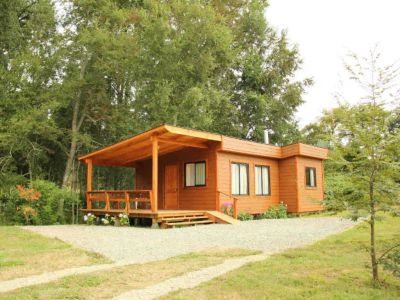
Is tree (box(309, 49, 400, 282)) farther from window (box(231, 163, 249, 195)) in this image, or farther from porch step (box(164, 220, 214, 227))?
window (box(231, 163, 249, 195))

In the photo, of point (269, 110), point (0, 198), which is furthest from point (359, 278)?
point (269, 110)

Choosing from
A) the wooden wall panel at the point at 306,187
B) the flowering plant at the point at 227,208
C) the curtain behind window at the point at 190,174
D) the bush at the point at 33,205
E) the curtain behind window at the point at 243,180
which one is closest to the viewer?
the flowering plant at the point at 227,208

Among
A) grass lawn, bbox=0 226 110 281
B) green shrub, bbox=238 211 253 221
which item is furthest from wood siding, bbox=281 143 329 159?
grass lawn, bbox=0 226 110 281

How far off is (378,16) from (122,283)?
8.58 metres

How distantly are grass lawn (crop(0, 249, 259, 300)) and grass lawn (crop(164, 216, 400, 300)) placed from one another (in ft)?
2.21

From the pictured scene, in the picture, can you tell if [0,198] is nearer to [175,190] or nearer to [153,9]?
[175,190]

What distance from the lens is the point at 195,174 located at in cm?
1534

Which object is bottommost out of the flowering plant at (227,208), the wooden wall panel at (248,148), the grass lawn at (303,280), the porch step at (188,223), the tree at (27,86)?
the grass lawn at (303,280)

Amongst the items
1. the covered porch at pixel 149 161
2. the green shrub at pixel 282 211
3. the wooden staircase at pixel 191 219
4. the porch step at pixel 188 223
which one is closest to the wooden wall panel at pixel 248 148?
the covered porch at pixel 149 161

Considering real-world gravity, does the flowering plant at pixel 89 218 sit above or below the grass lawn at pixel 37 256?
above

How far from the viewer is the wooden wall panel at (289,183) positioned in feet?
56.1

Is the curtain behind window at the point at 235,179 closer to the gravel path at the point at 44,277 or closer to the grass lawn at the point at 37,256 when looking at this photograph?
the grass lawn at the point at 37,256

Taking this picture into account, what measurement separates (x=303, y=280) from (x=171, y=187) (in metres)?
11.1

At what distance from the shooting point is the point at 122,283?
5.11m
